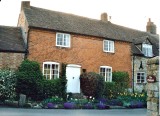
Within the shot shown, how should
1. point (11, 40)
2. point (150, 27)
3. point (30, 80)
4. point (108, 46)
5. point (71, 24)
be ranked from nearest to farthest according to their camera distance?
point (30, 80)
point (11, 40)
point (71, 24)
point (108, 46)
point (150, 27)

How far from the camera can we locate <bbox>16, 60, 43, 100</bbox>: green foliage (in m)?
22.6

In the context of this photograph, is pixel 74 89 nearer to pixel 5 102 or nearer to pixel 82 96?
pixel 82 96

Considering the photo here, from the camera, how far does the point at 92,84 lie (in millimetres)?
25625

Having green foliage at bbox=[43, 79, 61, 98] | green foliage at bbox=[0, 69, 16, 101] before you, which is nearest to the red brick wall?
green foliage at bbox=[43, 79, 61, 98]

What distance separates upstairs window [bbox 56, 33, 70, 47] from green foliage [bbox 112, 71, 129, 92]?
6.66m

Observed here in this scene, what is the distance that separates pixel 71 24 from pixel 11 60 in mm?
8155

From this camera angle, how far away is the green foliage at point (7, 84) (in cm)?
2167

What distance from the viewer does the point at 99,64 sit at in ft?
94.6

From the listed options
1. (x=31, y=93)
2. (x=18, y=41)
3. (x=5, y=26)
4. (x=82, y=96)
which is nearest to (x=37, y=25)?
(x=18, y=41)

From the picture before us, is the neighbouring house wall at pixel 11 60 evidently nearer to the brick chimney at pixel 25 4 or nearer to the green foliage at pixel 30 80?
the green foliage at pixel 30 80

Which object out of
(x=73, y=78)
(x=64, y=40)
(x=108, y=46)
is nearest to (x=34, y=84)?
(x=73, y=78)

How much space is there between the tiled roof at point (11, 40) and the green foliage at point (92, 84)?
676cm

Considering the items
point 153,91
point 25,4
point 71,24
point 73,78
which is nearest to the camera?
point 153,91

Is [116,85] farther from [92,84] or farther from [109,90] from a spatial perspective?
[92,84]
